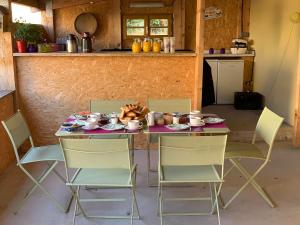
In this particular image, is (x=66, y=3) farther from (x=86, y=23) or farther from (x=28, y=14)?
(x=28, y=14)

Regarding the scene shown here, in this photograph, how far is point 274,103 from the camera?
238 inches

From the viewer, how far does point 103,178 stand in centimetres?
269

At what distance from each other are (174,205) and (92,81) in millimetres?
1954

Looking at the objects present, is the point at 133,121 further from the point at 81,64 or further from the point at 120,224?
the point at 81,64

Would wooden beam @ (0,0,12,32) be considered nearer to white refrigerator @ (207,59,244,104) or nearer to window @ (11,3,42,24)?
window @ (11,3,42,24)

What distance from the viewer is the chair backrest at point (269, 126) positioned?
114 inches

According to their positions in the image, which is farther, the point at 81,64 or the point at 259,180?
the point at 81,64

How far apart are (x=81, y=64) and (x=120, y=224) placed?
219cm

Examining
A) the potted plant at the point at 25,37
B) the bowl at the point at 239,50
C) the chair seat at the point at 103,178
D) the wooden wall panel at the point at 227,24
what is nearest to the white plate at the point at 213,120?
the chair seat at the point at 103,178

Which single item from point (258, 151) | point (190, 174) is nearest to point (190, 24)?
point (258, 151)

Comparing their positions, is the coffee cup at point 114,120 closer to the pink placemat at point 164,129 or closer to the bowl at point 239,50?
the pink placemat at point 164,129

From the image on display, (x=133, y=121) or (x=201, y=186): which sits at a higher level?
(x=133, y=121)

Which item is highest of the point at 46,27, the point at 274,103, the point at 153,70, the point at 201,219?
the point at 46,27

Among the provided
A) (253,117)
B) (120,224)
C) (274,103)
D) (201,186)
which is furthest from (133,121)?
(274,103)
